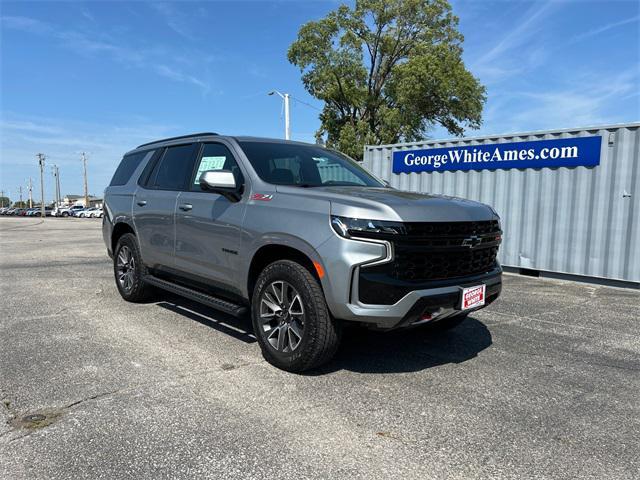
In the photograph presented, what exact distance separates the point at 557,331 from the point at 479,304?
205 centimetres

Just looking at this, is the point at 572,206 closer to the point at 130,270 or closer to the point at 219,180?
the point at 219,180

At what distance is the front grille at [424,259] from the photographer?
3273 millimetres

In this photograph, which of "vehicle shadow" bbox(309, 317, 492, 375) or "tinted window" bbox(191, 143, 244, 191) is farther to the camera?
"tinted window" bbox(191, 143, 244, 191)

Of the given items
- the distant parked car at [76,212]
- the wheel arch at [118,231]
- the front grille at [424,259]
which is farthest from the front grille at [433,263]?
the distant parked car at [76,212]

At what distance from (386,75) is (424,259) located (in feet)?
98.6

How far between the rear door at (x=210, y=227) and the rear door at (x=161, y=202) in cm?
18

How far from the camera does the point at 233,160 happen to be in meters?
4.48

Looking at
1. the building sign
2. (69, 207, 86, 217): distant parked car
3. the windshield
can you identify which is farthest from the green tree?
(69, 207, 86, 217): distant parked car

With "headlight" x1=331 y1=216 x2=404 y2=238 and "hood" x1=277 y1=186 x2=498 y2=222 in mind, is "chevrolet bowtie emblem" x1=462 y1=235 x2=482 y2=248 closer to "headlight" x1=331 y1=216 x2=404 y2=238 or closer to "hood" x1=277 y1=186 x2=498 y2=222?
"hood" x1=277 y1=186 x2=498 y2=222

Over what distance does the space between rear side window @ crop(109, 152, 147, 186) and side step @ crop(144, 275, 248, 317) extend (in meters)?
1.48

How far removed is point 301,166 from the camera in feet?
15.1

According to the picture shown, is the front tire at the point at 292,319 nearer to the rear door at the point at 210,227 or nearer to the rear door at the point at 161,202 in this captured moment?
the rear door at the point at 210,227

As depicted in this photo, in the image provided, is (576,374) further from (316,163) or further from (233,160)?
(233,160)

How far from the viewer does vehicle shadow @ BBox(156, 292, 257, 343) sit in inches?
192
